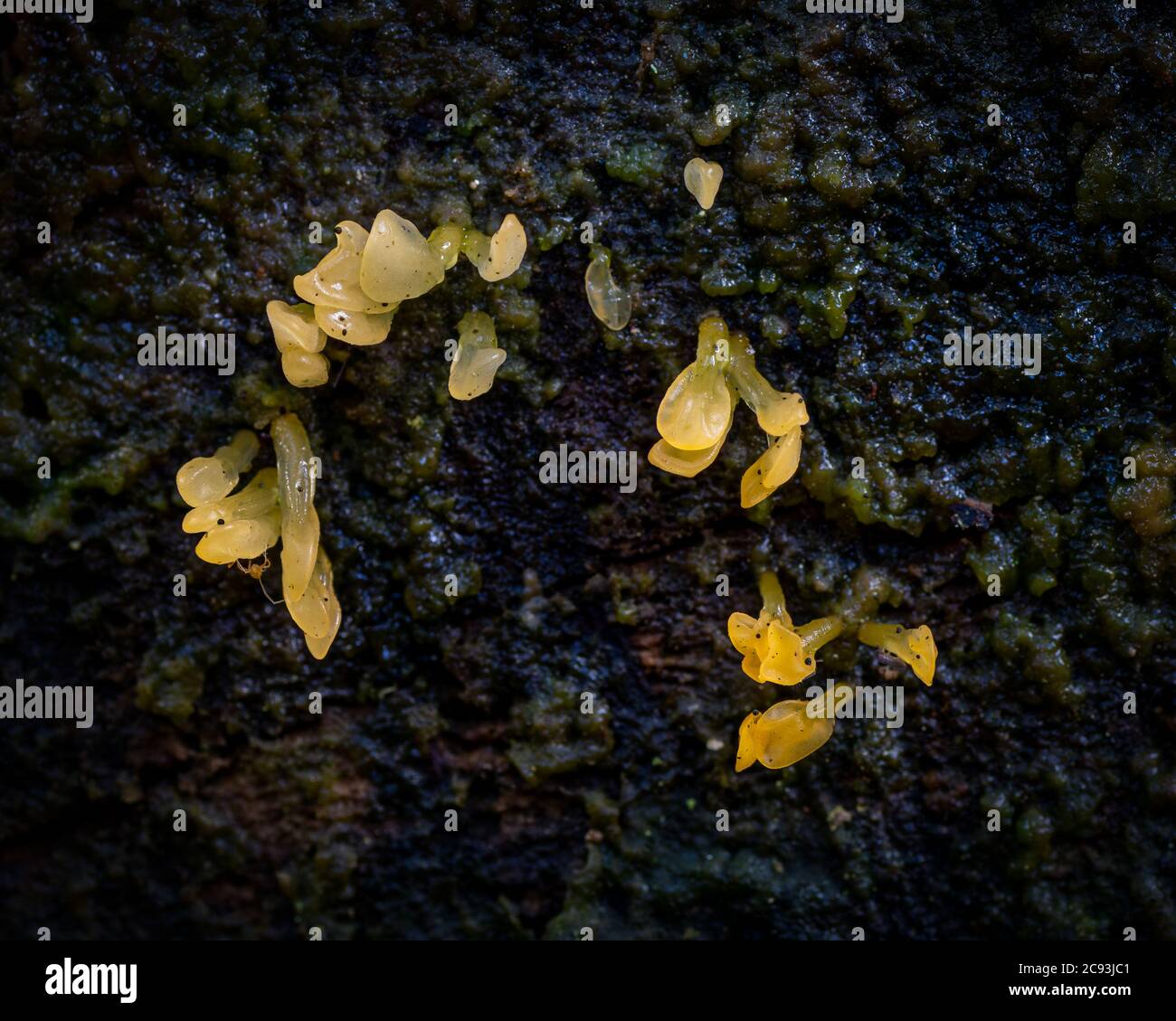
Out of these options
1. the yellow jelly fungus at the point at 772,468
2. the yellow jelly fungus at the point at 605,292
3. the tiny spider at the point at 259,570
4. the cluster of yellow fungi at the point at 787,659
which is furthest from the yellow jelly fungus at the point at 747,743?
the tiny spider at the point at 259,570

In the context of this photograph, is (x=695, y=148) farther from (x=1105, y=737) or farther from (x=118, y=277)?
(x=1105, y=737)

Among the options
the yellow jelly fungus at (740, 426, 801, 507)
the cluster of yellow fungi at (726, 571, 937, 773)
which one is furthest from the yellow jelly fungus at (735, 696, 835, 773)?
the yellow jelly fungus at (740, 426, 801, 507)

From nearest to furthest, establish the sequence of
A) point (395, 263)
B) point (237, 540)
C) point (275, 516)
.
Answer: point (395, 263) → point (237, 540) → point (275, 516)

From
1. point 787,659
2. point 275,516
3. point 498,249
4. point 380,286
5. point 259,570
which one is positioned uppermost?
point 498,249

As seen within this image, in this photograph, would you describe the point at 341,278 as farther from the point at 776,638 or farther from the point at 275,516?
the point at 776,638

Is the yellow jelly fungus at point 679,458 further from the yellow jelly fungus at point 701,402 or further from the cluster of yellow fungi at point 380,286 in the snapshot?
the cluster of yellow fungi at point 380,286

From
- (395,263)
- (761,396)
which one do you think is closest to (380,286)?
(395,263)

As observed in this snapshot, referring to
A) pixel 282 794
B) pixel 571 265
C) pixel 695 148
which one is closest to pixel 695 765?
pixel 282 794
